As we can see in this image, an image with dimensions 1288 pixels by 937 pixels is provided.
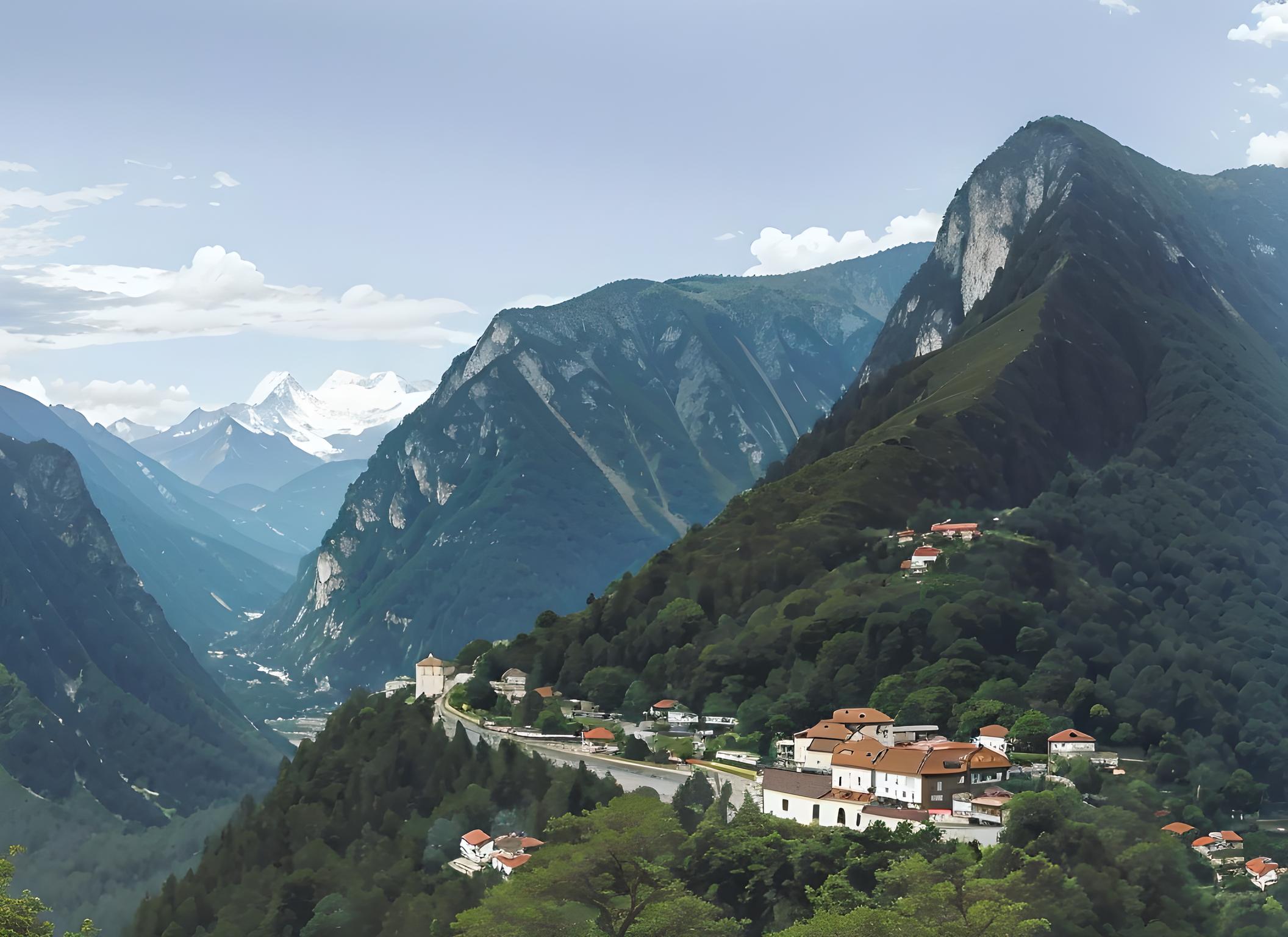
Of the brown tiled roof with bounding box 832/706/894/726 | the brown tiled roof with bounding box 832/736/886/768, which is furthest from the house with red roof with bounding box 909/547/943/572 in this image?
the brown tiled roof with bounding box 832/736/886/768

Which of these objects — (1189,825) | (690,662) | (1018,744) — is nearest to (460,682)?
(690,662)

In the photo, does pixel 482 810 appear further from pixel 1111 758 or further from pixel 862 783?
pixel 1111 758

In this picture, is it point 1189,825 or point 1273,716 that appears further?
point 1273,716

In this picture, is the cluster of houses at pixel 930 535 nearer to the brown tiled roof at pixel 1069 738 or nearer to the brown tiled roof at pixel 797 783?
the brown tiled roof at pixel 1069 738

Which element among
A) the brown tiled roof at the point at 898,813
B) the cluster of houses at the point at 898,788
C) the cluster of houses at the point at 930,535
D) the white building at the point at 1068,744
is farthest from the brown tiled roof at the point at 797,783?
the cluster of houses at the point at 930,535

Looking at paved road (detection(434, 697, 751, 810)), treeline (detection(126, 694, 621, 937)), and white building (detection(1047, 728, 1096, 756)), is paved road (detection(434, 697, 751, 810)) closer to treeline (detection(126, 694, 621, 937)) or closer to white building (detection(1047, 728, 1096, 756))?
treeline (detection(126, 694, 621, 937))
